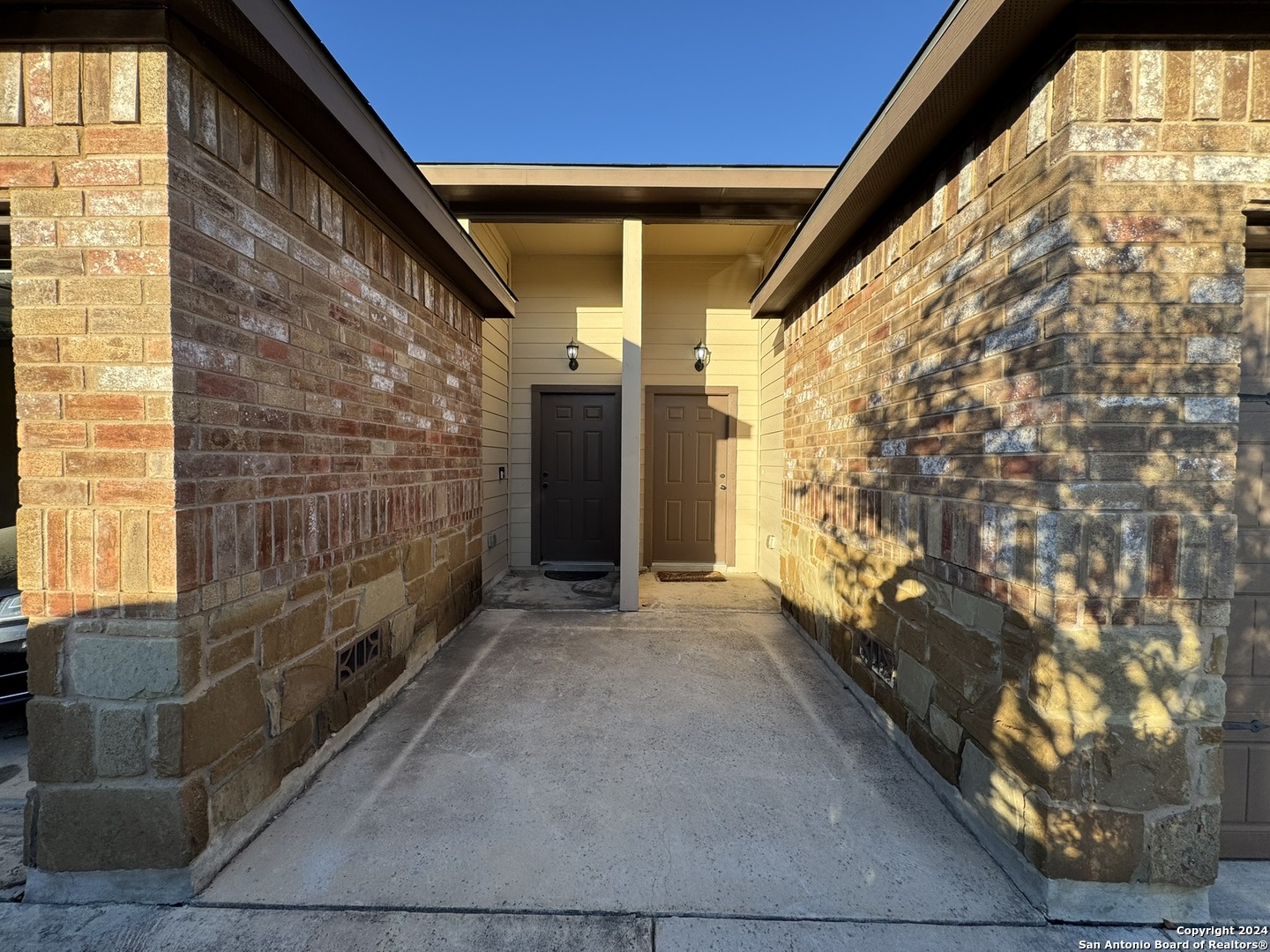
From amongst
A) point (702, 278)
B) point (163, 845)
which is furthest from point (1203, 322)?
point (702, 278)

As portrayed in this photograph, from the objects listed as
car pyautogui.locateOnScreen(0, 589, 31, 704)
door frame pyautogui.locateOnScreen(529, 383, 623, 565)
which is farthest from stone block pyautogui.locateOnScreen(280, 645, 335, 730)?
door frame pyautogui.locateOnScreen(529, 383, 623, 565)

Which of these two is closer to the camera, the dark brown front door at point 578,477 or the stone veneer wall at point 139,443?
the stone veneer wall at point 139,443

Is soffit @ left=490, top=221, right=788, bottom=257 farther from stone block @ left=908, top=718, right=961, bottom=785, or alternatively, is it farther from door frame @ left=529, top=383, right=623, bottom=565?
stone block @ left=908, top=718, right=961, bottom=785

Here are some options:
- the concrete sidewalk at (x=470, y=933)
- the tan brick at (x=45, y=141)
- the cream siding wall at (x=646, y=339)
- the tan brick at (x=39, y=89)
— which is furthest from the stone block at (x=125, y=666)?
the cream siding wall at (x=646, y=339)

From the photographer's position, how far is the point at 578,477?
225 inches

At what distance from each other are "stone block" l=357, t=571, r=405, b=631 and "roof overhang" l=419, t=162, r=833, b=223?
3.27m

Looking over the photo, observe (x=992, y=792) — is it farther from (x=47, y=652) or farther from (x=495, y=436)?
(x=495, y=436)

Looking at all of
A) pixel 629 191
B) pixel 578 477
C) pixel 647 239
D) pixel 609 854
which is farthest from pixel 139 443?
pixel 647 239

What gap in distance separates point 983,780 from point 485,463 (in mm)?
4173

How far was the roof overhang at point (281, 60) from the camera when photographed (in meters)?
1.43

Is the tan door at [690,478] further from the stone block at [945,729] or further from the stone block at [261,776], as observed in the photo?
the stone block at [261,776]

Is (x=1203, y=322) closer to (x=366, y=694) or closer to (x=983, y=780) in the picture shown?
(x=983, y=780)

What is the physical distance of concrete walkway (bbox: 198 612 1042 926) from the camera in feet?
4.95

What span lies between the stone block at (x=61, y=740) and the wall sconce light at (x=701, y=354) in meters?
4.98
